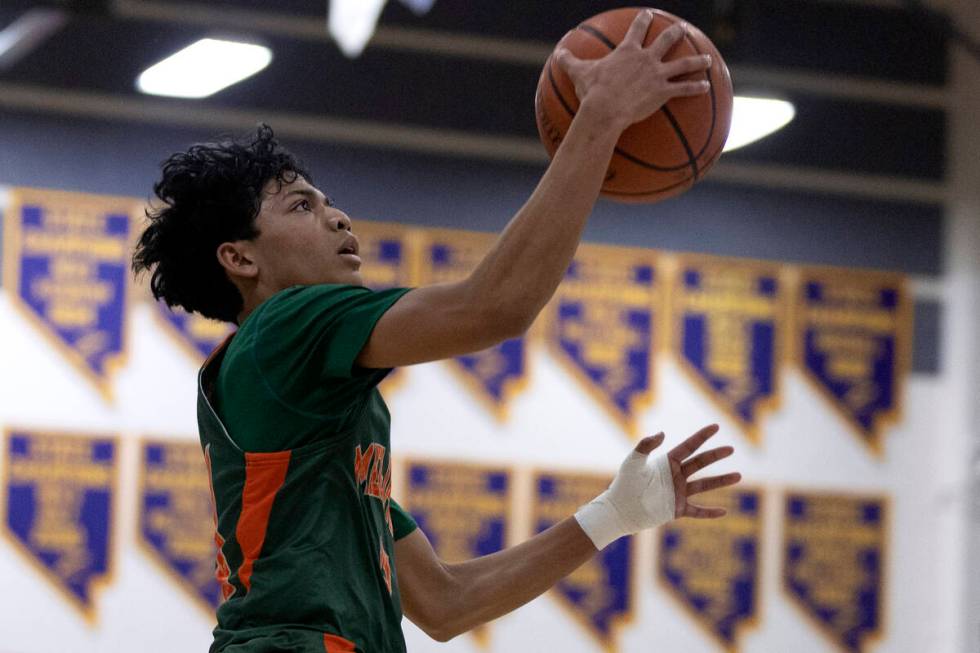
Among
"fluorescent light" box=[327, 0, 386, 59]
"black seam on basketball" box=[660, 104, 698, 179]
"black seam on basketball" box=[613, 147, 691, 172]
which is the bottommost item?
"black seam on basketball" box=[613, 147, 691, 172]

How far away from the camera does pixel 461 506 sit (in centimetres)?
594

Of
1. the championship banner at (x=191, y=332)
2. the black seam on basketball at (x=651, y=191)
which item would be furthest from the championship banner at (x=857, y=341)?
the black seam on basketball at (x=651, y=191)

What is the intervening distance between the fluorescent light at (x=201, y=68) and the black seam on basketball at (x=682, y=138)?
3.75m

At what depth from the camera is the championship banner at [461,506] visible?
19.4 feet

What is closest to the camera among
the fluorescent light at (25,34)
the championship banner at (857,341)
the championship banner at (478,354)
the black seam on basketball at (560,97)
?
the black seam on basketball at (560,97)

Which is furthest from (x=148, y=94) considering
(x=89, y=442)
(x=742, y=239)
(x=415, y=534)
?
(x=415, y=534)

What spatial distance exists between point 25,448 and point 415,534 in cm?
333

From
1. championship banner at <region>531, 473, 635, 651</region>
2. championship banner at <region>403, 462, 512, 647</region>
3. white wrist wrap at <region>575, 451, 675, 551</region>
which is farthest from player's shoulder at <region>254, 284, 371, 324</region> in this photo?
championship banner at <region>531, 473, 635, 651</region>

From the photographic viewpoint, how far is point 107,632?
5574mm

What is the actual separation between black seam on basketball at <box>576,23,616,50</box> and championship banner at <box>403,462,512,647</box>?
3823 millimetres

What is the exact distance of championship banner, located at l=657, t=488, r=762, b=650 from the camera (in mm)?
6094

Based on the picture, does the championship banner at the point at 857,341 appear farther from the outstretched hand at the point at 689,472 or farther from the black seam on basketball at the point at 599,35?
the black seam on basketball at the point at 599,35

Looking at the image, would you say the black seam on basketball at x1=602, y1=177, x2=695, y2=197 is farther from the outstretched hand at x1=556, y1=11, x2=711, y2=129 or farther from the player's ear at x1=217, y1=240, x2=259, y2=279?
the player's ear at x1=217, y1=240, x2=259, y2=279

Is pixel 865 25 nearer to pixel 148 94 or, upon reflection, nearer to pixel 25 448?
pixel 148 94
